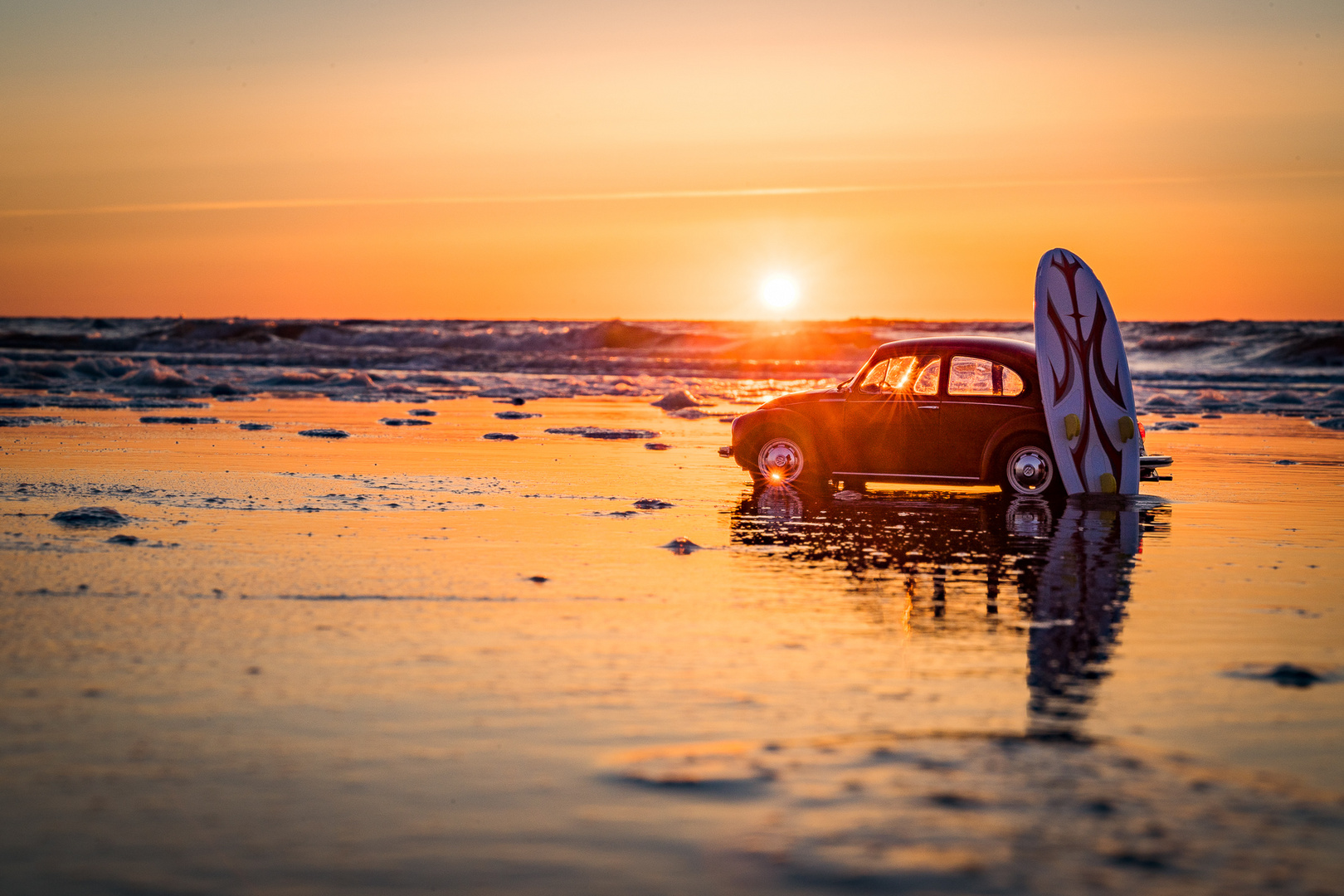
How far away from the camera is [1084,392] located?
13.1 metres

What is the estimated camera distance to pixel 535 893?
346cm

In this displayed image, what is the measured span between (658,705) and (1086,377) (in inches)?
363

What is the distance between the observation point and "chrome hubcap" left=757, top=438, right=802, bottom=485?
14.2 metres

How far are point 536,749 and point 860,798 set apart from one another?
4.00 ft

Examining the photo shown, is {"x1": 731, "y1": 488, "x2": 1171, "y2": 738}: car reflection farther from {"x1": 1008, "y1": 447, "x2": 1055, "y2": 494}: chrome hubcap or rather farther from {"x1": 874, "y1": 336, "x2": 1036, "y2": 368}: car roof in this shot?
{"x1": 874, "y1": 336, "x2": 1036, "y2": 368}: car roof

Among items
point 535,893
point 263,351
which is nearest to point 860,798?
point 535,893

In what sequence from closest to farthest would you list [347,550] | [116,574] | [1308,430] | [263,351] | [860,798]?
1. [860,798]
2. [116,574]
3. [347,550]
4. [1308,430]
5. [263,351]

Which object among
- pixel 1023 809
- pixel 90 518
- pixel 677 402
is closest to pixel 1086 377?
pixel 90 518

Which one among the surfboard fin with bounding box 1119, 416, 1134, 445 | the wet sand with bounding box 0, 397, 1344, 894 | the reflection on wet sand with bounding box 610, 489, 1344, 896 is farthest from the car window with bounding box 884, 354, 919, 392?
the reflection on wet sand with bounding box 610, 489, 1344, 896

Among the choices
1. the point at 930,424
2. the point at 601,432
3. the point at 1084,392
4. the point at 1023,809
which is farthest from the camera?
the point at 601,432

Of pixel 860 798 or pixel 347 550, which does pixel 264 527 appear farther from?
pixel 860 798

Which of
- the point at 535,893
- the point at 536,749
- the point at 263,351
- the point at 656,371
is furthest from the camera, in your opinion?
the point at 263,351

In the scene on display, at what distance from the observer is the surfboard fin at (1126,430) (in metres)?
13.1

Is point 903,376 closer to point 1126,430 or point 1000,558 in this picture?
point 1126,430
